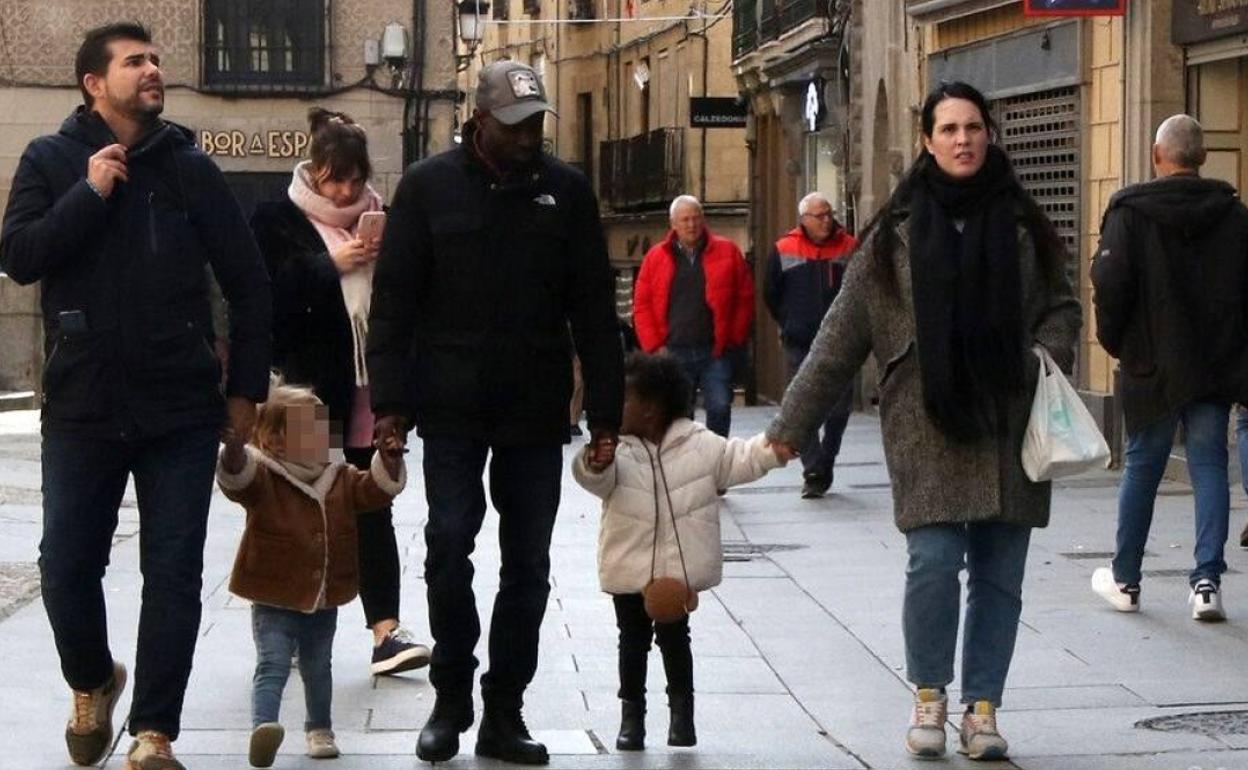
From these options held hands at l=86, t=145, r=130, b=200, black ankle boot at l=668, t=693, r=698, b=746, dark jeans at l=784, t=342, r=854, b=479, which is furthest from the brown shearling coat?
dark jeans at l=784, t=342, r=854, b=479

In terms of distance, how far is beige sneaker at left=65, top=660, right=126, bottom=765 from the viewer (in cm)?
671

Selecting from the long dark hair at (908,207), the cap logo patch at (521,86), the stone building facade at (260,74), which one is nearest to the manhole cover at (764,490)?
the long dark hair at (908,207)

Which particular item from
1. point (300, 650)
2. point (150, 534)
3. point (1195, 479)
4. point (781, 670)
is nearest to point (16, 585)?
point (781, 670)

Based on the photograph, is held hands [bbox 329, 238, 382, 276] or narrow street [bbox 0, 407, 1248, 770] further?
held hands [bbox 329, 238, 382, 276]

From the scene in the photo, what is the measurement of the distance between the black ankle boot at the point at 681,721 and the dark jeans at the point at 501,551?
40 centimetres

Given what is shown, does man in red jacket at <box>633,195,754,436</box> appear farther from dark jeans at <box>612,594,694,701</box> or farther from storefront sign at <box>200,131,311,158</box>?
storefront sign at <box>200,131,311,158</box>

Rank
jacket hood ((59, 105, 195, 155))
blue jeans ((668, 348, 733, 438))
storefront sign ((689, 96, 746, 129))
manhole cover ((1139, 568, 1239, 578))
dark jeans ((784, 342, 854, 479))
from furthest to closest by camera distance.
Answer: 1. storefront sign ((689, 96, 746, 129))
2. blue jeans ((668, 348, 733, 438))
3. dark jeans ((784, 342, 854, 479))
4. manhole cover ((1139, 568, 1239, 578))
5. jacket hood ((59, 105, 195, 155))

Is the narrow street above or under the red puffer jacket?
under

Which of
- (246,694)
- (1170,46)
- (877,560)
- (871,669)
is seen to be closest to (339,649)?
(246,694)

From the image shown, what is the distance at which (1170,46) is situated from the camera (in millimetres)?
16422

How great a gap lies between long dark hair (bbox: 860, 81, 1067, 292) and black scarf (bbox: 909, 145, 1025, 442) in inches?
2.6

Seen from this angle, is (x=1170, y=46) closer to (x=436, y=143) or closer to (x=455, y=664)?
(x=455, y=664)

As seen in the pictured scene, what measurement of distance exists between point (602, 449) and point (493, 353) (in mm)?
384

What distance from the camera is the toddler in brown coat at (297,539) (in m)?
6.83
